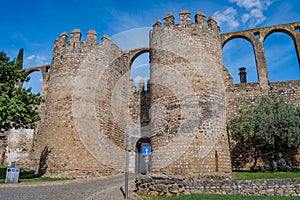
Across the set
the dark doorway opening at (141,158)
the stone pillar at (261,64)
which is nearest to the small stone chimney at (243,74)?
the stone pillar at (261,64)

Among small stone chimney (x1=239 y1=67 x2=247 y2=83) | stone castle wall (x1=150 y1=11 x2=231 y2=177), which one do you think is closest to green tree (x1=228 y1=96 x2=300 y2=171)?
stone castle wall (x1=150 y1=11 x2=231 y2=177)

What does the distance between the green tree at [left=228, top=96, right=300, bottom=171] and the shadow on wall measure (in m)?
9.85

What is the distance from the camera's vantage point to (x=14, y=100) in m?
10.7

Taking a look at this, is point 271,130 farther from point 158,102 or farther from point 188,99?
point 158,102

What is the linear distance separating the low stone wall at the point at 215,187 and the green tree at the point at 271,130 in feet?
13.2

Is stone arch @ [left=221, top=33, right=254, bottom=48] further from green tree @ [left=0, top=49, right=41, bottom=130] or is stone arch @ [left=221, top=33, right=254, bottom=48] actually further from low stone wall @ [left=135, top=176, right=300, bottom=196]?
green tree @ [left=0, top=49, right=41, bottom=130]

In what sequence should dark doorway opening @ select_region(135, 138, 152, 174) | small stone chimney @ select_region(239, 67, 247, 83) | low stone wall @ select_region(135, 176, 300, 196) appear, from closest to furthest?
low stone wall @ select_region(135, 176, 300, 196), dark doorway opening @ select_region(135, 138, 152, 174), small stone chimney @ select_region(239, 67, 247, 83)

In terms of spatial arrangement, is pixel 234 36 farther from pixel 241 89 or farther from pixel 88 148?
pixel 88 148

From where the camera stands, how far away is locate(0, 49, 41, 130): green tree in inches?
408

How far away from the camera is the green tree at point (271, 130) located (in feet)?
37.3

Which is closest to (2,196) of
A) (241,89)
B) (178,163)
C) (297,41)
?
(178,163)

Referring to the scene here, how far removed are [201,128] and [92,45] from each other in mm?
8248

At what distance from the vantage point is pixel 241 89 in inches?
589

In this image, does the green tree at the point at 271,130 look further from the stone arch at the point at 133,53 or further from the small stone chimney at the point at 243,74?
the stone arch at the point at 133,53
